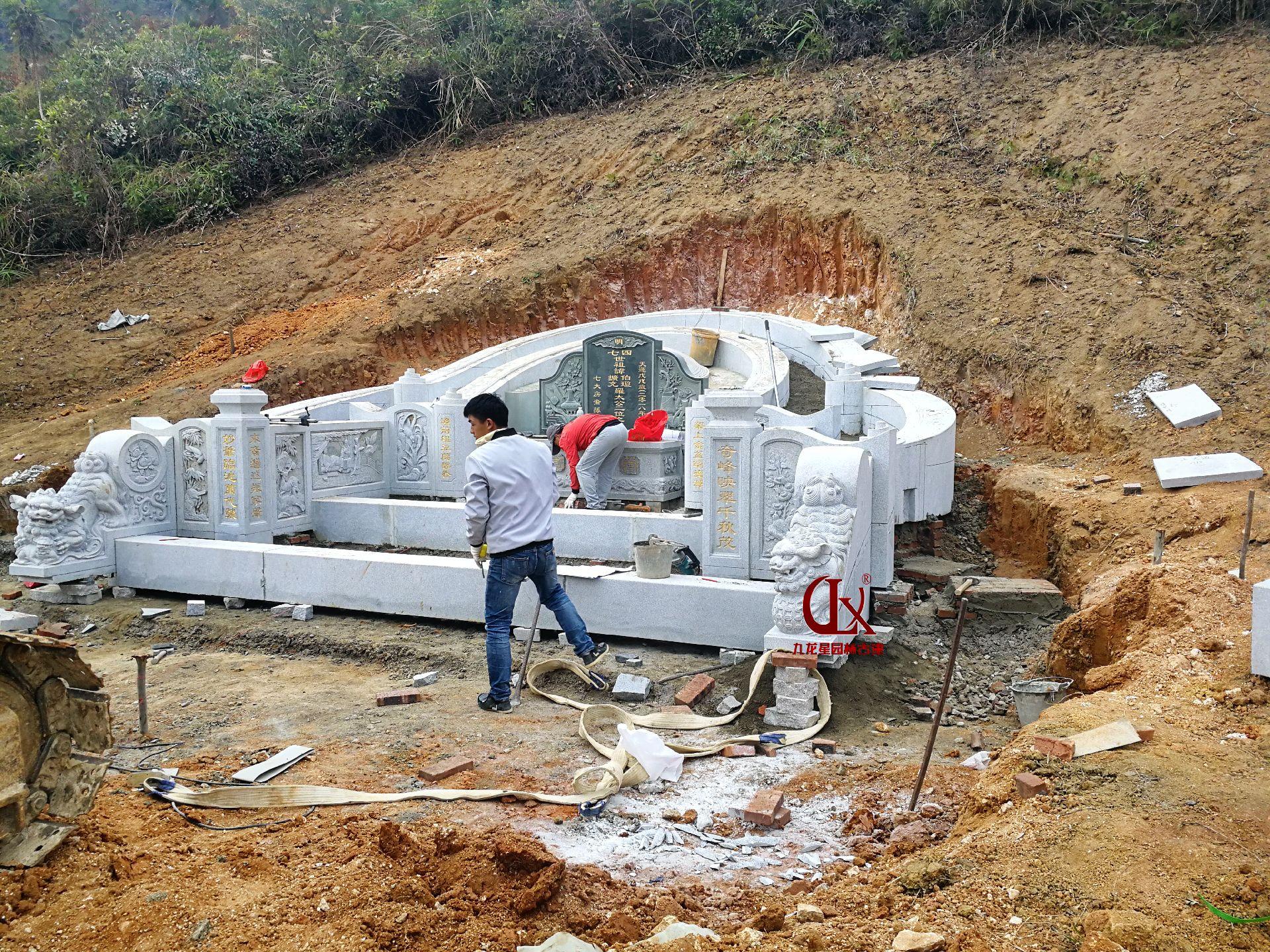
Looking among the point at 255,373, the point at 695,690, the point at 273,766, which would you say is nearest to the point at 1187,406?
the point at 695,690

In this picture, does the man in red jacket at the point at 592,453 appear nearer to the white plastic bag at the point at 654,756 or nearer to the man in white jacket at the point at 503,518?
the man in white jacket at the point at 503,518

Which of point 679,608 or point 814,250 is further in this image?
point 814,250

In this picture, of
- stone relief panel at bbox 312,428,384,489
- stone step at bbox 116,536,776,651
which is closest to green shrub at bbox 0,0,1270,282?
stone relief panel at bbox 312,428,384,489

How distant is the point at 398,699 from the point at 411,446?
571cm

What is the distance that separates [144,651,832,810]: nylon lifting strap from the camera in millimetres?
4094

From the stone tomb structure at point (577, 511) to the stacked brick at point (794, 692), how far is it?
0.28 metres

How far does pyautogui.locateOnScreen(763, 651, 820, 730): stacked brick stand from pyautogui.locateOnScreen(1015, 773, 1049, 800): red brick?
1.70m

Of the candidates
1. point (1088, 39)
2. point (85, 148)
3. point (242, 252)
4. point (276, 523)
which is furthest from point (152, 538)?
point (1088, 39)

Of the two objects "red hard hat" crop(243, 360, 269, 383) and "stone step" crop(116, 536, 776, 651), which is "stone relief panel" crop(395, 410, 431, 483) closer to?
"stone step" crop(116, 536, 776, 651)

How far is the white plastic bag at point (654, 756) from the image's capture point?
14.8 feet

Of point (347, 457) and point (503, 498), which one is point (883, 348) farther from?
point (503, 498)

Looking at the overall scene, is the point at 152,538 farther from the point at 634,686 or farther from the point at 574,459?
the point at 634,686

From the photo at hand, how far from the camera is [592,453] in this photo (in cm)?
962

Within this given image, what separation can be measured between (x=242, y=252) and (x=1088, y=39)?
17.2 meters
